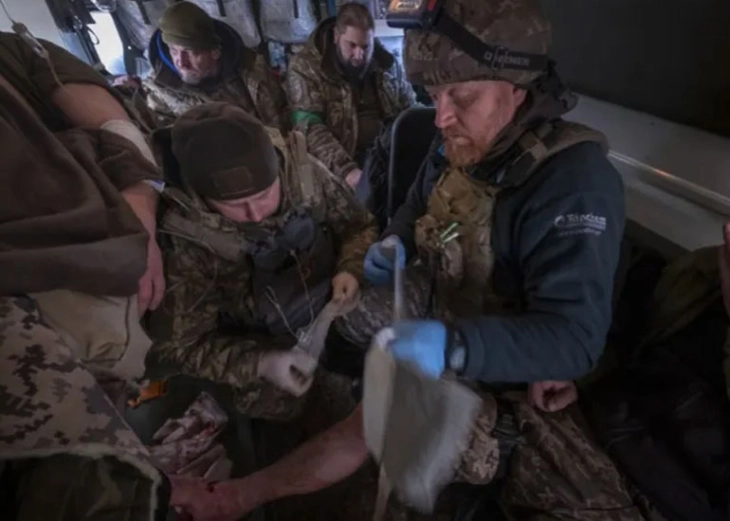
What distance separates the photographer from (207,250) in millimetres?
1231

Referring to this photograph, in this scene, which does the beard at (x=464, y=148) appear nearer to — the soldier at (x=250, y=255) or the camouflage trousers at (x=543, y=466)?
the soldier at (x=250, y=255)

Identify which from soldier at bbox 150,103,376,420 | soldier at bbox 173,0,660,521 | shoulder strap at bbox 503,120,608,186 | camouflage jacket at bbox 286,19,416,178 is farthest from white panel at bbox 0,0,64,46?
shoulder strap at bbox 503,120,608,186

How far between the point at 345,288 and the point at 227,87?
1.75 meters

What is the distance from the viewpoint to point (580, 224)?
86 cm

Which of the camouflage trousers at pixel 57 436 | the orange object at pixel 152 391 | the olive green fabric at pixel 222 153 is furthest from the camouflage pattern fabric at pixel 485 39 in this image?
the orange object at pixel 152 391

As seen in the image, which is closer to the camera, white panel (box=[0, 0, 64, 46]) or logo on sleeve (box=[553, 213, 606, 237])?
logo on sleeve (box=[553, 213, 606, 237])

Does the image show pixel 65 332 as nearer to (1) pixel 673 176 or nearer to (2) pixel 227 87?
(1) pixel 673 176

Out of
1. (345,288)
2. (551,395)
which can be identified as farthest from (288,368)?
(551,395)

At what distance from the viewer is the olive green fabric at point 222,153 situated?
1.06 m

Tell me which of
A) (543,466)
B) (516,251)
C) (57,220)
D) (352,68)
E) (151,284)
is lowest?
(543,466)

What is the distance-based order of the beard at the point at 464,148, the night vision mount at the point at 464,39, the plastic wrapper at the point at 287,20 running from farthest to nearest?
1. the plastic wrapper at the point at 287,20
2. the beard at the point at 464,148
3. the night vision mount at the point at 464,39

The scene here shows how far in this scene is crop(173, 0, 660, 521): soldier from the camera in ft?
2.83

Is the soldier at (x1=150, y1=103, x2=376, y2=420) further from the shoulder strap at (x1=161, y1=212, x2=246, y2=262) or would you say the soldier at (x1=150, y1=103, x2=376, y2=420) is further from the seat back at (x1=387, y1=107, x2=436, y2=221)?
the seat back at (x1=387, y1=107, x2=436, y2=221)

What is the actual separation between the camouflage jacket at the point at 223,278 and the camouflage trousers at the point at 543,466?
0.53m
